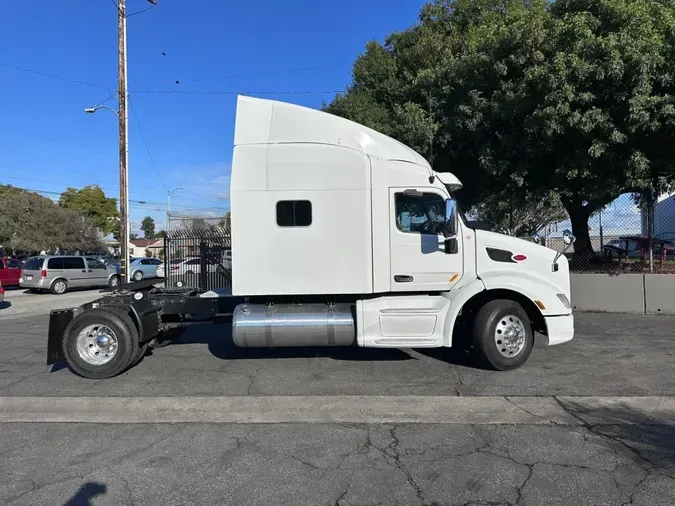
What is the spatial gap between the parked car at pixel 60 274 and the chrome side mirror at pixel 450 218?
19.0 meters

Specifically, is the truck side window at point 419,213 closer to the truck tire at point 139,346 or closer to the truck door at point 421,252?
the truck door at point 421,252

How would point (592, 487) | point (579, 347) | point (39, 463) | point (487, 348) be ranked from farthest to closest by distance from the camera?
point (579, 347) → point (487, 348) → point (39, 463) → point (592, 487)

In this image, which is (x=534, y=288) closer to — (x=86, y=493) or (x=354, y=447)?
(x=354, y=447)

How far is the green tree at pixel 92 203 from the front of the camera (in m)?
58.7

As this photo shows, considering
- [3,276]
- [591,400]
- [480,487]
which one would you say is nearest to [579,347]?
[591,400]

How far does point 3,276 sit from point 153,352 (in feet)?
64.2

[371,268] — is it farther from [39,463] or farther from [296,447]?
[39,463]

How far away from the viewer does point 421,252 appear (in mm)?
6840

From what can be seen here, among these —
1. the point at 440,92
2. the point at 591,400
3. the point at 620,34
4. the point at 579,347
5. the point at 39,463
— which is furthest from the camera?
the point at 440,92

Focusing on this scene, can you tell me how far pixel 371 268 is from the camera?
6.80 meters

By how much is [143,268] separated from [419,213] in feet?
83.6

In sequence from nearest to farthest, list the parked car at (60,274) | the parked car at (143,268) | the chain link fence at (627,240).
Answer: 1. the chain link fence at (627,240)
2. the parked car at (60,274)
3. the parked car at (143,268)

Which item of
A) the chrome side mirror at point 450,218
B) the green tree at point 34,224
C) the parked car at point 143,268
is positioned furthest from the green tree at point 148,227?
the chrome side mirror at point 450,218

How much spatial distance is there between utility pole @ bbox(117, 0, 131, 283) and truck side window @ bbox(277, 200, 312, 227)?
1359 centimetres
